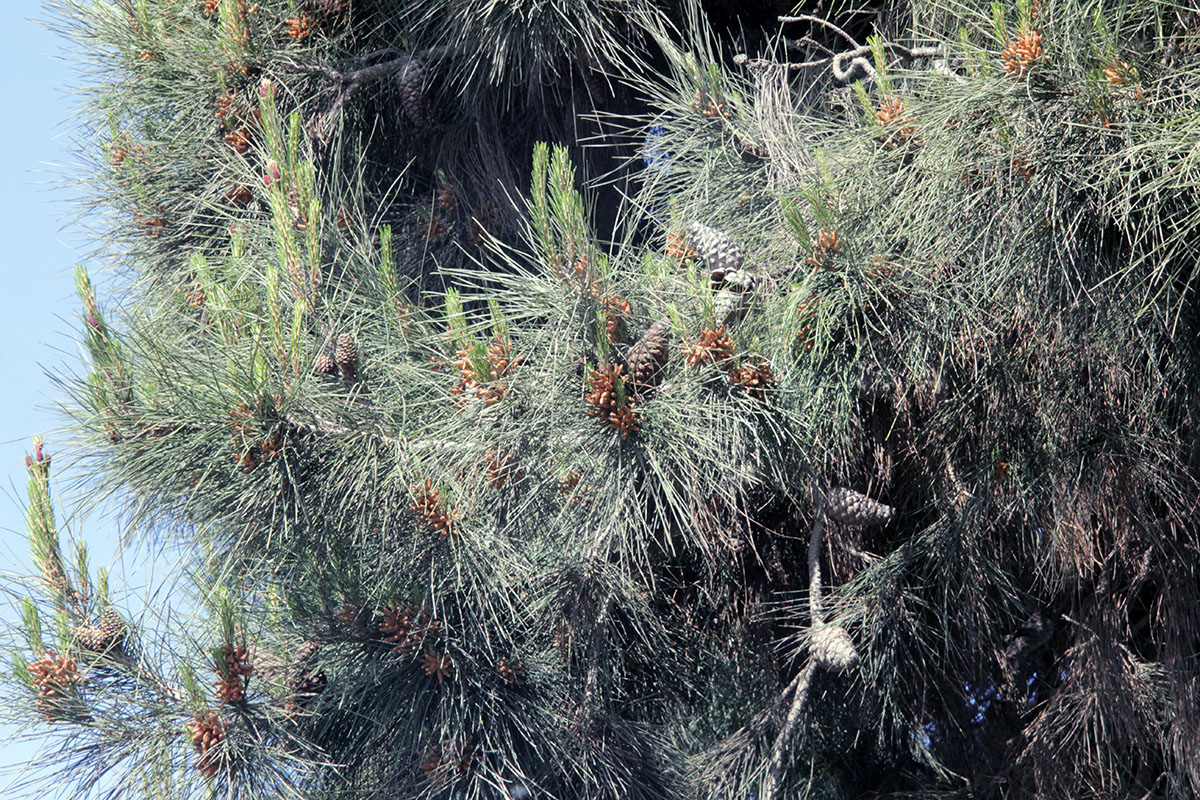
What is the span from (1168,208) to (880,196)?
1.10 ft

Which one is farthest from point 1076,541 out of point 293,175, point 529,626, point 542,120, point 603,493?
point 542,120

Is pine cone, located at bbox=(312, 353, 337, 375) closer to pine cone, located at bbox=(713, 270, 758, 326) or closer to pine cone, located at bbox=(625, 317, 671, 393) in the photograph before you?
pine cone, located at bbox=(625, 317, 671, 393)

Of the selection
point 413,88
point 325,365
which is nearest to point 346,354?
point 325,365

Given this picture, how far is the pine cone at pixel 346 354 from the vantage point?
1.47 m

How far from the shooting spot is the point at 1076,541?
4.87ft

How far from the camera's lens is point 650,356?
130 cm

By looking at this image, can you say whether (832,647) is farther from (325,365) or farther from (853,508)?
(325,365)

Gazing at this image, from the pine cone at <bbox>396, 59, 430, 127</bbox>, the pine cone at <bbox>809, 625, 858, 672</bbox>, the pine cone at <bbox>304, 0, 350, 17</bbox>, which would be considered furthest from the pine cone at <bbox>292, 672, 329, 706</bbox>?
the pine cone at <bbox>304, 0, 350, 17</bbox>

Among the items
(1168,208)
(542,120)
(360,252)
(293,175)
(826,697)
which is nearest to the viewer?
(1168,208)

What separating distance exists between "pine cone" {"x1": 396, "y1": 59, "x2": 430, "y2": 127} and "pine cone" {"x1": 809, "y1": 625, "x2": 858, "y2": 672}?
129 cm

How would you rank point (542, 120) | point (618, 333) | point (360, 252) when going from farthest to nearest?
1. point (542, 120)
2. point (360, 252)
3. point (618, 333)

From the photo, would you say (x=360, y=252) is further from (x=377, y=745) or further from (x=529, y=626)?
(x=377, y=745)

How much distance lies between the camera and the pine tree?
1271mm

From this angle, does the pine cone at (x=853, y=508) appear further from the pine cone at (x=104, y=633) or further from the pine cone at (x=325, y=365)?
the pine cone at (x=104, y=633)
